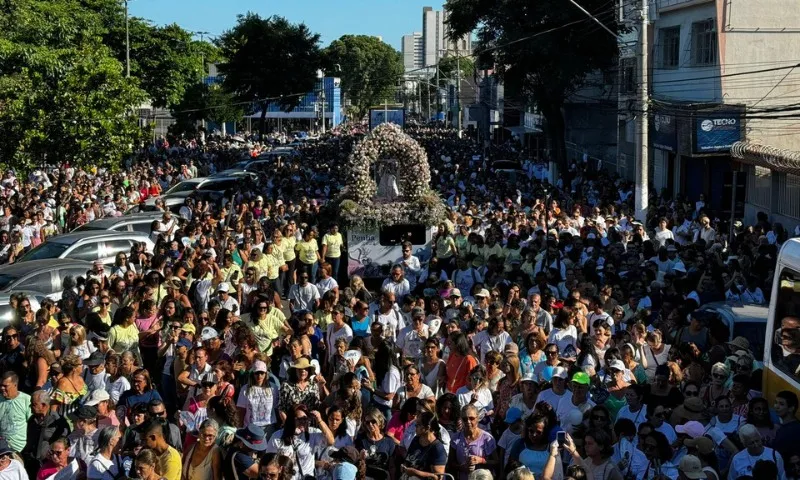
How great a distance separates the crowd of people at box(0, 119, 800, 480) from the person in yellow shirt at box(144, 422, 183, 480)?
0.8 inches

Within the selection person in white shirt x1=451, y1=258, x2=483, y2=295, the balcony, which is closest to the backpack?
person in white shirt x1=451, y1=258, x2=483, y2=295

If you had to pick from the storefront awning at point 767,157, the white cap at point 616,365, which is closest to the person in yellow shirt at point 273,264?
the white cap at point 616,365

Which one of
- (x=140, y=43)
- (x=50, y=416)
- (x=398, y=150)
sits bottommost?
(x=50, y=416)

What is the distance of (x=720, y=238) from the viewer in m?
21.0

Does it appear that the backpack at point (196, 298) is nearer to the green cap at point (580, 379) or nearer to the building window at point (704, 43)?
the green cap at point (580, 379)

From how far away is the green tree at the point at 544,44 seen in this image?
44156mm

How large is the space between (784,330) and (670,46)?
2830 centimetres

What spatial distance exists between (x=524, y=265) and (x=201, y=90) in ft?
220

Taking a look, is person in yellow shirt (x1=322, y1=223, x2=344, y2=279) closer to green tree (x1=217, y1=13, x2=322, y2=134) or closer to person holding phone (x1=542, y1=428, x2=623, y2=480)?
person holding phone (x1=542, y1=428, x2=623, y2=480)

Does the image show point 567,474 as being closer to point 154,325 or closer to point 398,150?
point 154,325

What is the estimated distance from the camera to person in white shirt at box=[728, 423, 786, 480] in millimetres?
8227

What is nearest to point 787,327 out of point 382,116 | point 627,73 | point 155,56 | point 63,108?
point 63,108

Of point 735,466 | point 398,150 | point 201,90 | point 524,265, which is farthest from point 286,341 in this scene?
point 201,90

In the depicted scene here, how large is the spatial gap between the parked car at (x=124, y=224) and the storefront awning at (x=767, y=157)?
12593 mm
